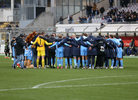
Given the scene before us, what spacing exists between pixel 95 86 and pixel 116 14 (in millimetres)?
32354

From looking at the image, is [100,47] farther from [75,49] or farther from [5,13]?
[5,13]

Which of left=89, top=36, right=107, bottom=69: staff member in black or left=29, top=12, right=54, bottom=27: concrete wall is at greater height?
left=29, top=12, right=54, bottom=27: concrete wall

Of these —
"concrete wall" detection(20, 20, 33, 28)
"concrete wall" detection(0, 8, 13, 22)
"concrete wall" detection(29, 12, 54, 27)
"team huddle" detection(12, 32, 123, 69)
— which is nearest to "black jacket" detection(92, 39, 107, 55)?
"team huddle" detection(12, 32, 123, 69)

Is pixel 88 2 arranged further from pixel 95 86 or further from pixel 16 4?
pixel 95 86

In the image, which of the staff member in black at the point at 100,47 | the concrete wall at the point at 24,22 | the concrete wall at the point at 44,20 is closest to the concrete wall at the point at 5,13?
the concrete wall at the point at 24,22

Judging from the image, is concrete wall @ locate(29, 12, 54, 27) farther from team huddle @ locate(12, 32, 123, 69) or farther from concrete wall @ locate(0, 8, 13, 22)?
team huddle @ locate(12, 32, 123, 69)

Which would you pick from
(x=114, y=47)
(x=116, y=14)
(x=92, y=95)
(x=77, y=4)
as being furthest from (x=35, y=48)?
(x=77, y=4)

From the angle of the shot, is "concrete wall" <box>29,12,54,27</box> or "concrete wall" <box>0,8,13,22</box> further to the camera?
"concrete wall" <box>0,8,13,22</box>

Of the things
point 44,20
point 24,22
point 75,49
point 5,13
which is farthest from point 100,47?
point 5,13

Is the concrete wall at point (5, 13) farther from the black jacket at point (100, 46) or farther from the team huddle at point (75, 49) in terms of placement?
the black jacket at point (100, 46)

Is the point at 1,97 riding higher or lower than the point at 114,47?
lower

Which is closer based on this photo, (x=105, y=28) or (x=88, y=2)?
(x=105, y=28)

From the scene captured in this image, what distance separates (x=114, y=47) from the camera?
17844 mm

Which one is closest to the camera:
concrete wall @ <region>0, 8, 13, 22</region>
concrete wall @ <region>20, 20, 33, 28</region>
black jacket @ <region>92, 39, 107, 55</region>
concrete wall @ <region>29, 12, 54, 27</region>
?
black jacket @ <region>92, 39, 107, 55</region>
